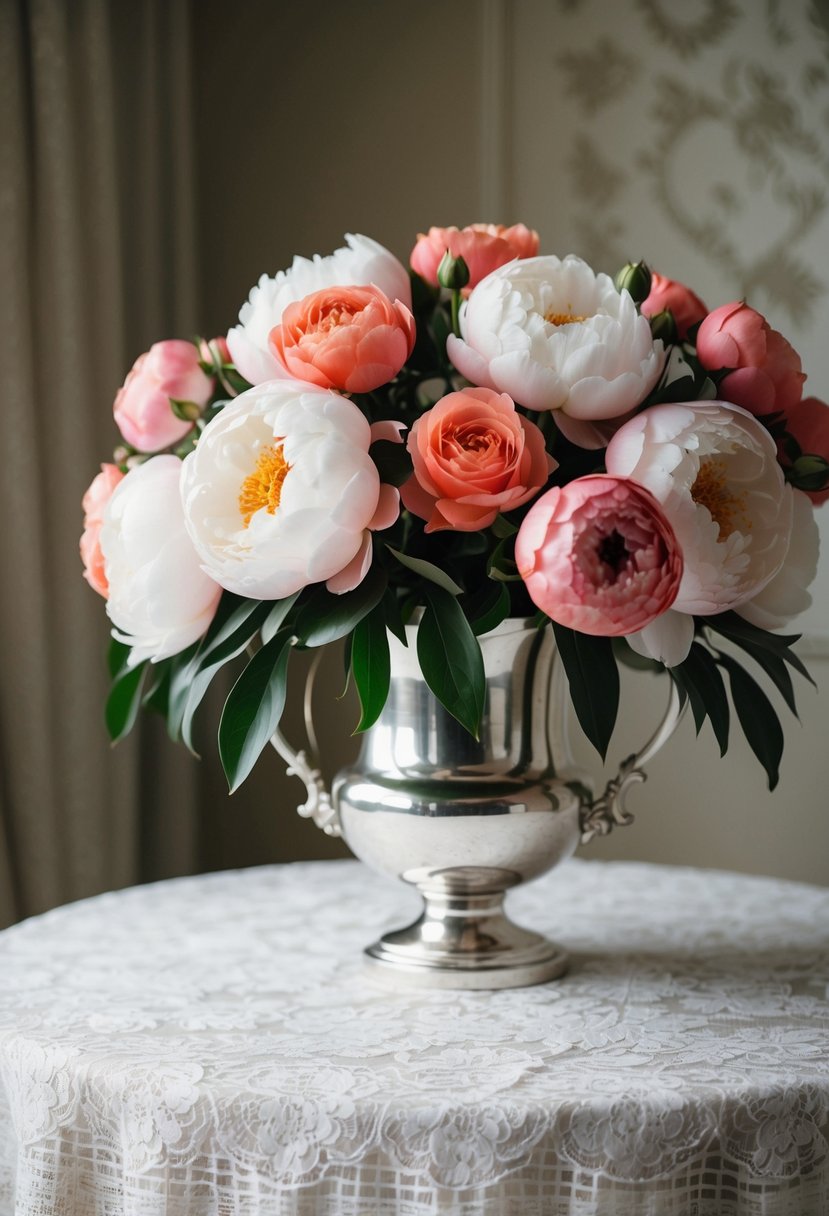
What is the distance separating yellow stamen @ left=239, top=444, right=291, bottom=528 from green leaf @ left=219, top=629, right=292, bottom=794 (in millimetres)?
109

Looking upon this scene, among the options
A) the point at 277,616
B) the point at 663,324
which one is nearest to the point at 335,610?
the point at 277,616

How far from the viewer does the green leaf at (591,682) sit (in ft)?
2.95

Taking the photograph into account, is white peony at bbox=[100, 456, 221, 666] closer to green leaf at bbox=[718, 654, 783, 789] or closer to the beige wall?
green leaf at bbox=[718, 654, 783, 789]

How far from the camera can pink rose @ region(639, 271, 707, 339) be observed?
1055 millimetres

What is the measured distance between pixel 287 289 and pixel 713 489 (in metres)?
0.36

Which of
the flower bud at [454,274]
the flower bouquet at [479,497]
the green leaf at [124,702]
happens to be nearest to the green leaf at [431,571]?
the flower bouquet at [479,497]

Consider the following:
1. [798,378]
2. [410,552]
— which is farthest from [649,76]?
[410,552]

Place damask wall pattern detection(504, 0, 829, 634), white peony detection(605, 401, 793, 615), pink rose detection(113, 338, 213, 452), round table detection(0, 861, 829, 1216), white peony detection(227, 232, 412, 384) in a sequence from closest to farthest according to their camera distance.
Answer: round table detection(0, 861, 829, 1216)
white peony detection(605, 401, 793, 615)
white peony detection(227, 232, 412, 384)
pink rose detection(113, 338, 213, 452)
damask wall pattern detection(504, 0, 829, 634)

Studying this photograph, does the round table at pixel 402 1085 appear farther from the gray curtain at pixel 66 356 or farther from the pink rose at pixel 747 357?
the gray curtain at pixel 66 356

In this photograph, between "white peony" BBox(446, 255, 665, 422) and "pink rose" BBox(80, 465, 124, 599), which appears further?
"pink rose" BBox(80, 465, 124, 599)

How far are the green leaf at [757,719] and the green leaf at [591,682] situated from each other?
0.45 feet

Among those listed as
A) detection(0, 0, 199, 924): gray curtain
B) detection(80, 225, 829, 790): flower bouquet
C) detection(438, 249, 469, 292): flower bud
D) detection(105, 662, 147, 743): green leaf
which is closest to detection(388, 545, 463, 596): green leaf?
detection(80, 225, 829, 790): flower bouquet

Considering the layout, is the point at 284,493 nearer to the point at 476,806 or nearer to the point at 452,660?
the point at 452,660

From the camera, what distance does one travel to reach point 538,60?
2131 mm
